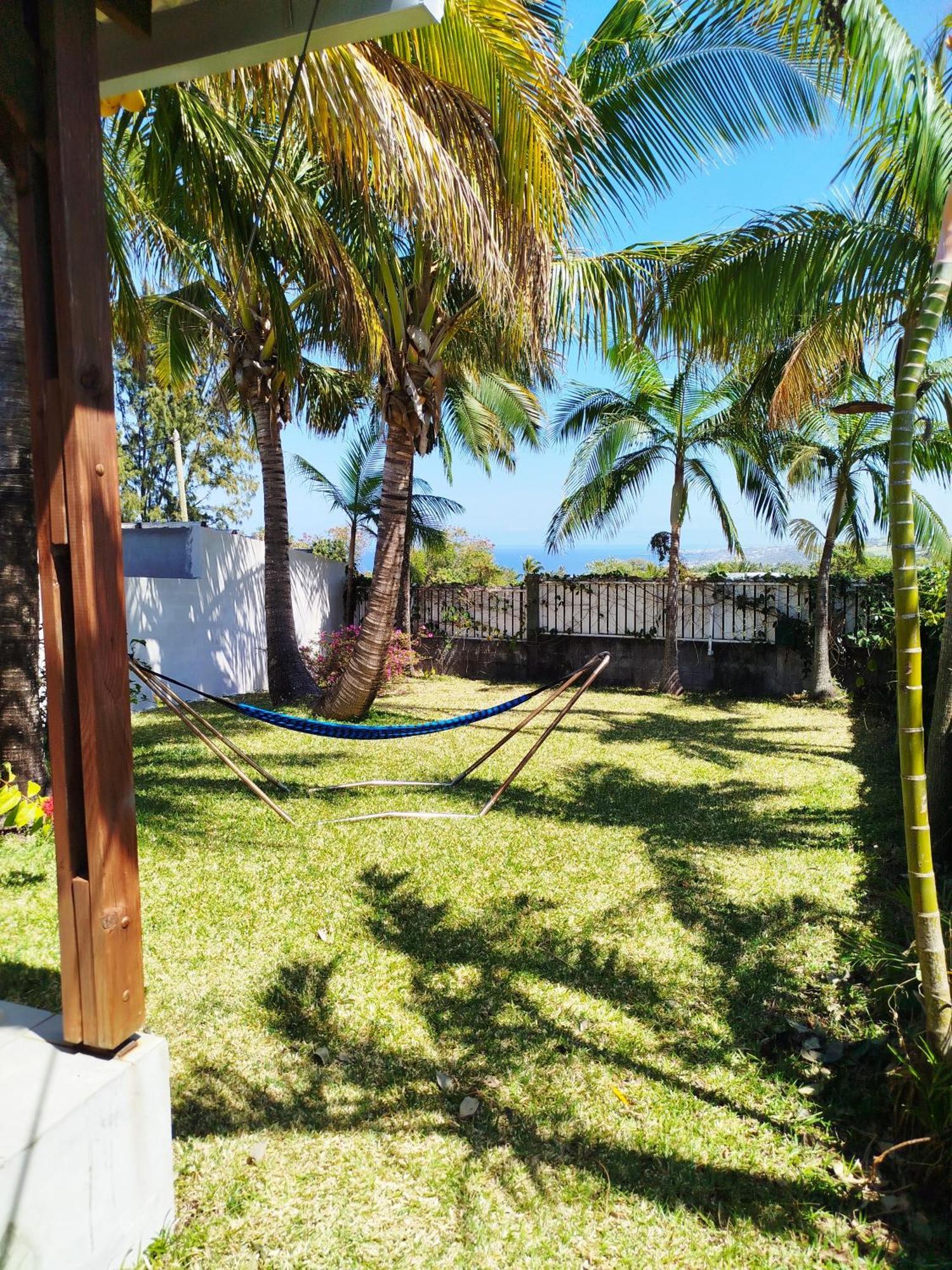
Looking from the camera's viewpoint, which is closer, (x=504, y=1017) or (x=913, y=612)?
(x=913, y=612)

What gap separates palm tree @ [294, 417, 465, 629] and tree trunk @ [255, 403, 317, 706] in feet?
11.8

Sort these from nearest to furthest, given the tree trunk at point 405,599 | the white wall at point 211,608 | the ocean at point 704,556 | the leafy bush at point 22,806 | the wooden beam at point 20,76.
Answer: the wooden beam at point 20,76 → the leafy bush at point 22,806 → the white wall at point 211,608 → the ocean at point 704,556 → the tree trunk at point 405,599

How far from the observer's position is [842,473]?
9.71 meters

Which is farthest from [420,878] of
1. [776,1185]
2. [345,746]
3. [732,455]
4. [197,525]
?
[732,455]

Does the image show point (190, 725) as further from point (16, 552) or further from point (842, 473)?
point (842, 473)

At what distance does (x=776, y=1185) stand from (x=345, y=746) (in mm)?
5663

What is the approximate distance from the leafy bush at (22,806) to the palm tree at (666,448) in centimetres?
850

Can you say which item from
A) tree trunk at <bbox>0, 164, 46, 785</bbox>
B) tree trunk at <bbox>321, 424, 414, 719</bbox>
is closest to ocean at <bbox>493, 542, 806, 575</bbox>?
tree trunk at <bbox>321, 424, 414, 719</bbox>

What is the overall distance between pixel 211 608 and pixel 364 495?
373 cm

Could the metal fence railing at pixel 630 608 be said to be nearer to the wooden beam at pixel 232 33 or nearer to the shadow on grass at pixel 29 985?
the wooden beam at pixel 232 33

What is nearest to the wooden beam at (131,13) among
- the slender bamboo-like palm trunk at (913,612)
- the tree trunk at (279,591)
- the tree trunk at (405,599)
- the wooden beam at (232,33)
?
the wooden beam at (232,33)

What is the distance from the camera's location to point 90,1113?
1.67 m

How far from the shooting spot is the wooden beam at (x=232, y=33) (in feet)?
6.79

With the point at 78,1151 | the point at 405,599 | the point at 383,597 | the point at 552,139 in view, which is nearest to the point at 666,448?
the point at 405,599
